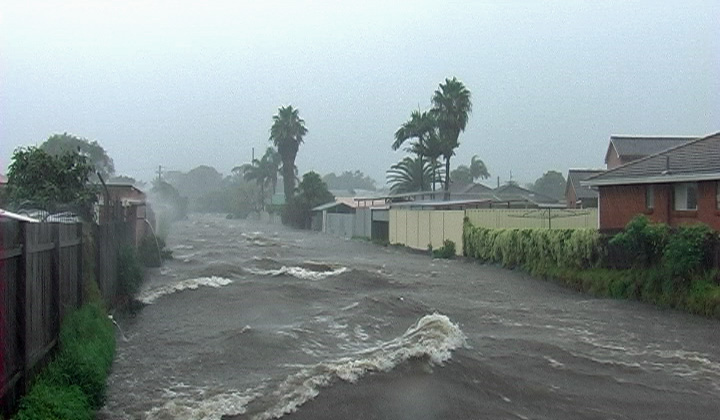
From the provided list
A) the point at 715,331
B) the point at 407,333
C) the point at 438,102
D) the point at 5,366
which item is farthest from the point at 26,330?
the point at 438,102

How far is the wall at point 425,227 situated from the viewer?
36.9 metres

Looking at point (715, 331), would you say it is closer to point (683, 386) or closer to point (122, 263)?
point (683, 386)

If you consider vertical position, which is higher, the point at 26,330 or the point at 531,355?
the point at 26,330

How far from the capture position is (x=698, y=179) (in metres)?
21.2

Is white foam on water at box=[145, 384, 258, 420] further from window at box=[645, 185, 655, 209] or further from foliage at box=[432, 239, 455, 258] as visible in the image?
foliage at box=[432, 239, 455, 258]

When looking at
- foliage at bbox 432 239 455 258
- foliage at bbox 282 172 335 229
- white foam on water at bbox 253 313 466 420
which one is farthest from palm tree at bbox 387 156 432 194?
white foam on water at bbox 253 313 466 420

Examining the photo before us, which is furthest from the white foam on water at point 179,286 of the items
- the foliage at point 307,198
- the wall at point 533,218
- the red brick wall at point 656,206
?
the foliage at point 307,198

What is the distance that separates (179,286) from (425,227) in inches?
864

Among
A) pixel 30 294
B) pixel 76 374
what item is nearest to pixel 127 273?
pixel 76 374

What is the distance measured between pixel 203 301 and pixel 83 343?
8520 millimetres

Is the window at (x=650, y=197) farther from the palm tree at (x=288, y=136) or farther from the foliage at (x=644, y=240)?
the palm tree at (x=288, y=136)

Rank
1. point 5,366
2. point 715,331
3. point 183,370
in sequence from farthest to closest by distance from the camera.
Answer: point 715,331, point 183,370, point 5,366

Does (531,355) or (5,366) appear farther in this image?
(531,355)

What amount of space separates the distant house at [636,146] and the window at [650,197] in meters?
18.3
